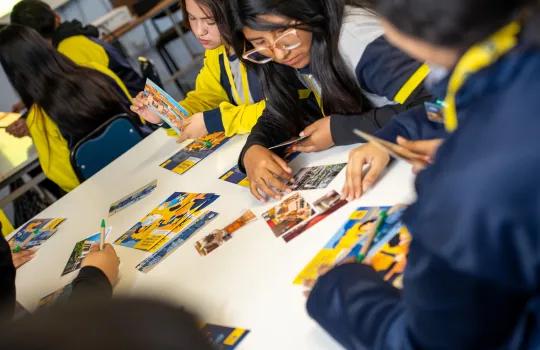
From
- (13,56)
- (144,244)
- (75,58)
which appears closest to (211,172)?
(144,244)

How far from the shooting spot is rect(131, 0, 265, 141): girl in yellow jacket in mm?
1769

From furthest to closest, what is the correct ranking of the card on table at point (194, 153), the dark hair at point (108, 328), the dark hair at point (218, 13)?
the card on table at point (194, 153), the dark hair at point (218, 13), the dark hair at point (108, 328)

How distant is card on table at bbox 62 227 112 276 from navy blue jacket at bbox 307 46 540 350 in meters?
1.21

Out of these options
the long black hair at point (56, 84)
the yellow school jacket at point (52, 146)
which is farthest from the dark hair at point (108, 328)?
the yellow school jacket at point (52, 146)

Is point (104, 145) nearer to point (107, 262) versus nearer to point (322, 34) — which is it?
point (107, 262)

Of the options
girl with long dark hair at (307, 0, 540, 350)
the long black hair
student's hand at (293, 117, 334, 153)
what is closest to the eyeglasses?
student's hand at (293, 117, 334, 153)

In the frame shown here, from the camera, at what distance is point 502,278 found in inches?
17.9

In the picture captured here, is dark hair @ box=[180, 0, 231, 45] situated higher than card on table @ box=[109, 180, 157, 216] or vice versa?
dark hair @ box=[180, 0, 231, 45]

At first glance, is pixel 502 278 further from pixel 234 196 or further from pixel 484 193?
pixel 234 196

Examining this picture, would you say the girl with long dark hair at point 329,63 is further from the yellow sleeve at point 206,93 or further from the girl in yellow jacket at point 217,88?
the yellow sleeve at point 206,93

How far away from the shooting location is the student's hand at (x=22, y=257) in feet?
5.65

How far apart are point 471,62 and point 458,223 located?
16 centimetres

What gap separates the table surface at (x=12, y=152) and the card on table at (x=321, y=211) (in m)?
2.67

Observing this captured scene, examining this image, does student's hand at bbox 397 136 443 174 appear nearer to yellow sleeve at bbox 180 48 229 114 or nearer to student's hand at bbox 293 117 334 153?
student's hand at bbox 293 117 334 153
